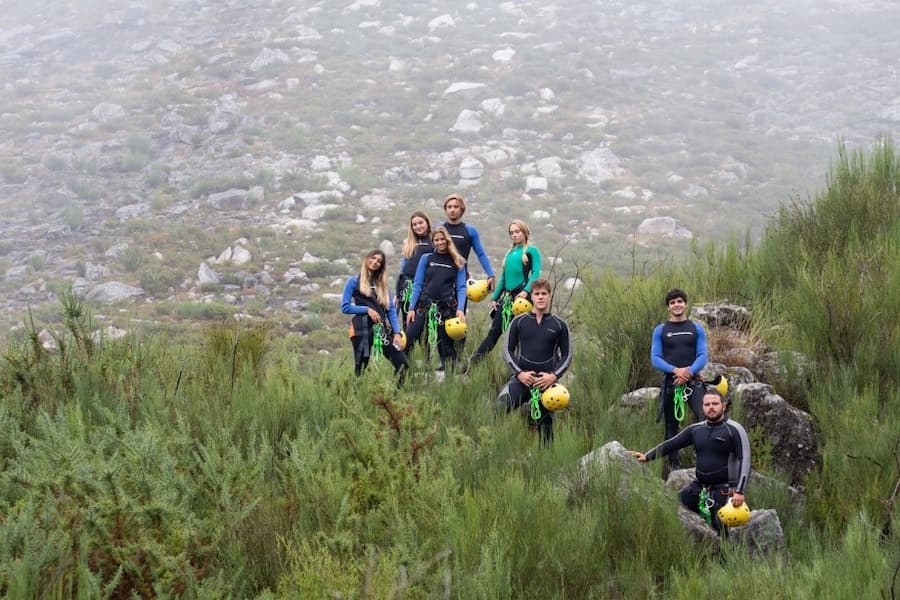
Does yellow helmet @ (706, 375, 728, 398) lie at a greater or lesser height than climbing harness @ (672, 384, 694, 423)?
greater

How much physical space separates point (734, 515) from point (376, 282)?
13.9 ft

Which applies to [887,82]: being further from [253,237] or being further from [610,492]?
[610,492]

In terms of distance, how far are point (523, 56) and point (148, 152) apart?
19677 millimetres

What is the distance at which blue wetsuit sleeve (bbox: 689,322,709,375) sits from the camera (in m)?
6.54

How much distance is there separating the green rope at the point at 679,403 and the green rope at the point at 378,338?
9.24ft

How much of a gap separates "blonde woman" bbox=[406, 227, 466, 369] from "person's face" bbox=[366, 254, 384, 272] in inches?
25.4

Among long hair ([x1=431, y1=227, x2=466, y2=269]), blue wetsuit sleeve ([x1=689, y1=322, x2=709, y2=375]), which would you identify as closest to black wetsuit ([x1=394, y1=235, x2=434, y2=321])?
long hair ([x1=431, y1=227, x2=466, y2=269])

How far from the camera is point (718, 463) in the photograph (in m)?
5.48

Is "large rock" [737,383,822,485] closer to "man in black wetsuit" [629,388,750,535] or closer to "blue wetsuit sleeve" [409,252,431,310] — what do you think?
"man in black wetsuit" [629,388,750,535]

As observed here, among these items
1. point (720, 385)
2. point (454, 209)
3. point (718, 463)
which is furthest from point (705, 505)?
point (454, 209)

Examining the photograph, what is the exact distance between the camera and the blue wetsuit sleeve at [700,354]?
21.5 ft

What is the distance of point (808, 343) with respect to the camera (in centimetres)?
749

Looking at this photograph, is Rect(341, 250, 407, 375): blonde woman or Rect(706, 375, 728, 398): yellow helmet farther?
Rect(341, 250, 407, 375): blonde woman

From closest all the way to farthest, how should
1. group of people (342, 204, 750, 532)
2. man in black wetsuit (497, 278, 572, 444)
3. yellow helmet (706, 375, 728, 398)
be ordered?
1. group of people (342, 204, 750, 532)
2. yellow helmet (706, 375, 728, 398)
3. man in black wetsuit (497, 278, 572, 444)
